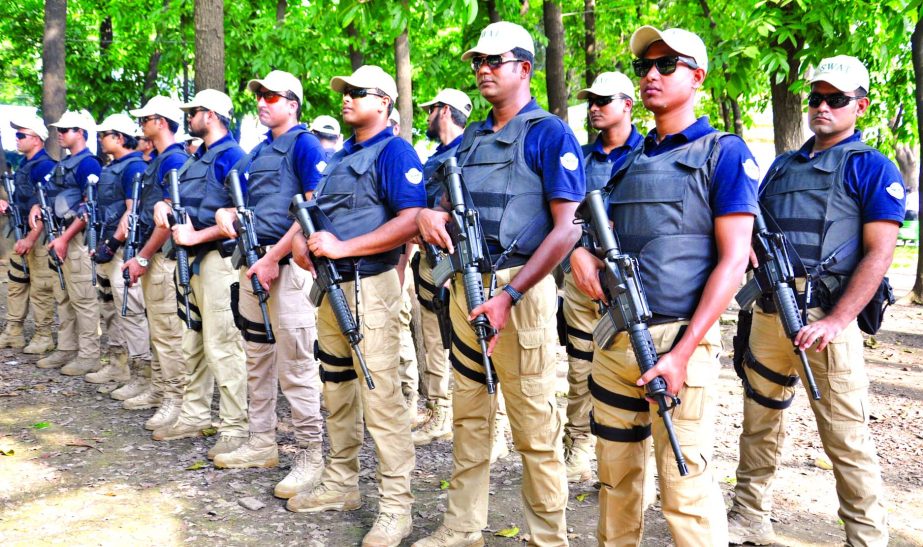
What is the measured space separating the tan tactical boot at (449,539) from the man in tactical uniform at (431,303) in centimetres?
194

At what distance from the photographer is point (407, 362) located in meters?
6.53

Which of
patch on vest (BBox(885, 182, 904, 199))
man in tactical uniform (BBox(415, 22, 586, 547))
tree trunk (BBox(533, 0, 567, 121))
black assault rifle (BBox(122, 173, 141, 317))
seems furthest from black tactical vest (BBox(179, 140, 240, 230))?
tree trunk (BBox(533, 0, 567, 121))

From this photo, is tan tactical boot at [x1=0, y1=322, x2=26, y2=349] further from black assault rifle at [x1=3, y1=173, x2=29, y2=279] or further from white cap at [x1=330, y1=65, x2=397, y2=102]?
white cap at [x1=330, y1=65, x2=397, y2=102]

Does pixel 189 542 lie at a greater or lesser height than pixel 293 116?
lesser

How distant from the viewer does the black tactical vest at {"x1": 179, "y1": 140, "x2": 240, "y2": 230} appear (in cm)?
562

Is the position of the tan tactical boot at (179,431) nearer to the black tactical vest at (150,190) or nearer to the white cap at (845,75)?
the black tactical vest at (150,190)

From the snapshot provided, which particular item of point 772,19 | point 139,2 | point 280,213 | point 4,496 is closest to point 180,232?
point 280,213

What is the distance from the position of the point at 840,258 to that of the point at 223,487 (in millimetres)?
3724

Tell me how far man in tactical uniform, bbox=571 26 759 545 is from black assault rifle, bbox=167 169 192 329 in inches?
138

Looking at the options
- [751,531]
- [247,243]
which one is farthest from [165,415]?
[751,531]

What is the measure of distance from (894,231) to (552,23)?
6.06 meters

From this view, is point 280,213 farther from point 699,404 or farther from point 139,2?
point 139,2

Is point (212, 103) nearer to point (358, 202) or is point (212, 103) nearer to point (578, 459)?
point (358, 202)

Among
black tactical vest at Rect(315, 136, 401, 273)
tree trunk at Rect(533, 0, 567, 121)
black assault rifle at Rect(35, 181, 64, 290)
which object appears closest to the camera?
black tactical vest at Rect(315, 136, 401, 273)
